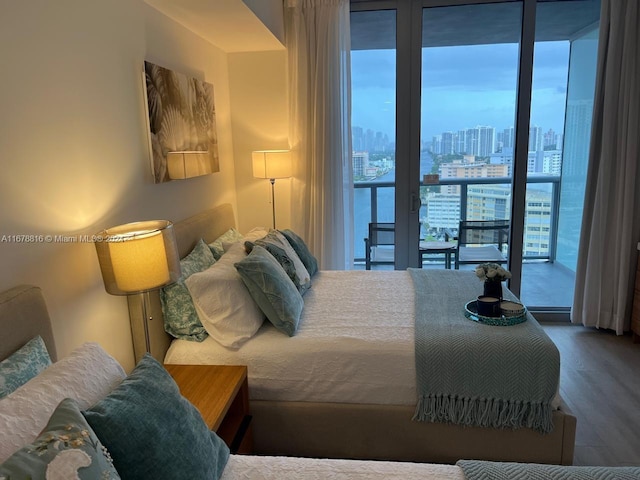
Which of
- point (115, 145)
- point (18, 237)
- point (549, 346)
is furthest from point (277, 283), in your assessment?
point (549, 346)

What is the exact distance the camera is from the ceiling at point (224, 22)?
2541 mm

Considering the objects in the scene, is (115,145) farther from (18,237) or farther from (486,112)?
(486,112)

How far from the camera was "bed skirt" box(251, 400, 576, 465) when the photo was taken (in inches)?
85.3

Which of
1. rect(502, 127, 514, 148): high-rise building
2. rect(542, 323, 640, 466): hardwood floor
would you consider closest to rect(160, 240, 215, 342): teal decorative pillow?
rect(542, 323, 640, 466): hardwood floor

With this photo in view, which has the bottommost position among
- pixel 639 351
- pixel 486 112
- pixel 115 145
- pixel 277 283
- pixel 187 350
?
pixel 639 351

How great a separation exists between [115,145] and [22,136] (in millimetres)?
591

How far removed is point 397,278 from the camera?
329 cm

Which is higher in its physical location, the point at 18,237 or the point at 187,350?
the point at 18,237

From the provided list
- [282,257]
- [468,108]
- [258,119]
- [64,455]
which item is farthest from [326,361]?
[468,108]

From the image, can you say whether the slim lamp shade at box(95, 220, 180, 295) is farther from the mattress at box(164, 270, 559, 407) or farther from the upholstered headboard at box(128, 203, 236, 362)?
the mattress at box(164, 270, 559, 407)

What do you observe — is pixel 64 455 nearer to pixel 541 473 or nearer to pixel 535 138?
pixel 541 473

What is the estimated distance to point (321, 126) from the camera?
387cm

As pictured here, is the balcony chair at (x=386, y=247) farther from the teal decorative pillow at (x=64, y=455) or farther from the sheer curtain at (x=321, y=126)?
the teal decorative pillow at (x=64, y=455)

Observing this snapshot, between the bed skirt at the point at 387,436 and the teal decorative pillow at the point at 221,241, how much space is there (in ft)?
3.17
